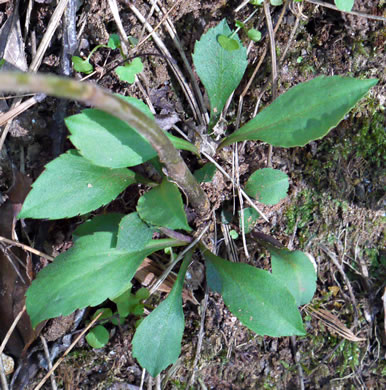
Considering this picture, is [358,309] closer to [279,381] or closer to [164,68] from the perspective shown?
[279,381]

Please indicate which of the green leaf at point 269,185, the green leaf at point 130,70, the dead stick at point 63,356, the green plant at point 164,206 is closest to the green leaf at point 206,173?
the green plant at point 164,206

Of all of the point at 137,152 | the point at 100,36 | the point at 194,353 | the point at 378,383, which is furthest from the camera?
the point at 378,383

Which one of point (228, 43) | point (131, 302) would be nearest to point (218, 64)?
point (228, 43)

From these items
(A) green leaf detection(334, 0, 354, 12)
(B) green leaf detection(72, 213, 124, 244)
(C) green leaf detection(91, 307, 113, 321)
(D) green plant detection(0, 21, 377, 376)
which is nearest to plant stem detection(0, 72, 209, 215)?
(D) green plant detection(0, 21, 377, 376)

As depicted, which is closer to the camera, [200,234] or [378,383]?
[200,234]

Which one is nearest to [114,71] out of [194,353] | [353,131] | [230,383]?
[353,131]

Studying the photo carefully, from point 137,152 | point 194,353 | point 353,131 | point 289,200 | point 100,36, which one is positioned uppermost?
point 100,36
